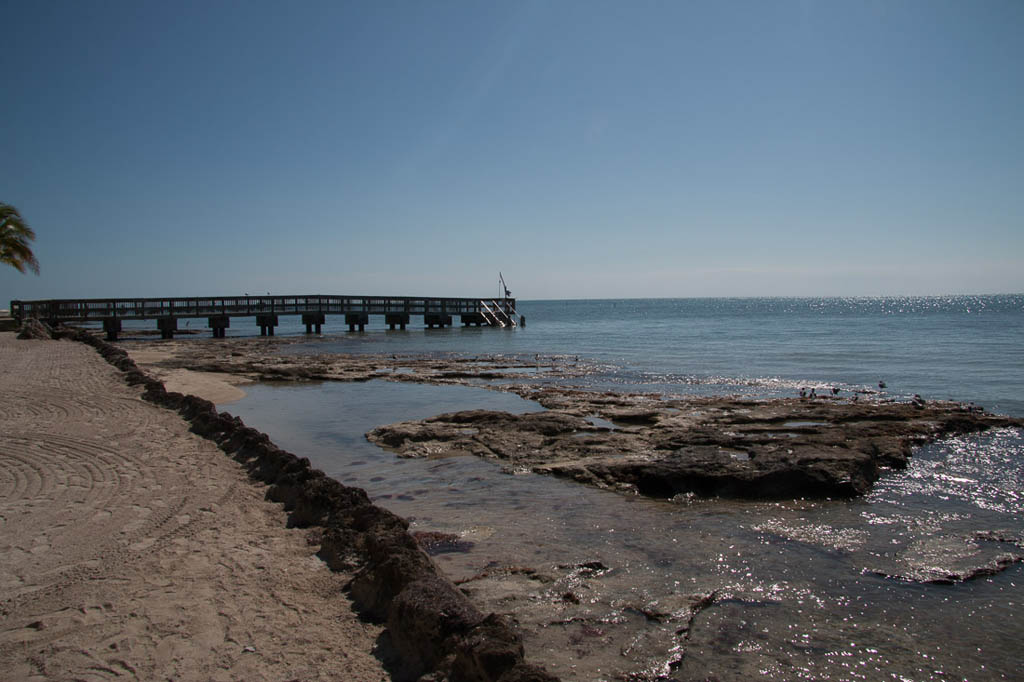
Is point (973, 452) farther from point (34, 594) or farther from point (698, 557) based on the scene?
point (34, 594)

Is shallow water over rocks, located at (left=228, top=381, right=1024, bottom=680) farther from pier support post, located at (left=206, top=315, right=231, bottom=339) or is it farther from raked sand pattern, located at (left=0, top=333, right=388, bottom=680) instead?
pier support post, located at (left=206, top=315, right=231, bottom=339)

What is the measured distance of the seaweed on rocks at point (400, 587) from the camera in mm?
3408

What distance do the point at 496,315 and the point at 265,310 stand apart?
22.0 m

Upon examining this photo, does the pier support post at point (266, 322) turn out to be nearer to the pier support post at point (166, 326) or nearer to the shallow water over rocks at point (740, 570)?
the pier support post at point (166, 326)

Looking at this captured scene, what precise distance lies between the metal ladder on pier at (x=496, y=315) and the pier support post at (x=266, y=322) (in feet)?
64.3

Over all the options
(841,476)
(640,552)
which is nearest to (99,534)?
(640,552)

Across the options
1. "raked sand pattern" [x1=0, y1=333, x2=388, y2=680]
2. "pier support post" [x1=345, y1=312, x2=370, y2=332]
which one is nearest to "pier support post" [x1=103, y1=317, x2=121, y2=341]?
"pier support post" [x1=345, y1=312, x2=370, y2=332]

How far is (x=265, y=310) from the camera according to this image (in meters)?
46.0

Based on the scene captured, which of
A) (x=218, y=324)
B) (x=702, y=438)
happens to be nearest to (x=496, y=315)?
(x=218, y=324)

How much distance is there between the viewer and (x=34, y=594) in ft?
14.4

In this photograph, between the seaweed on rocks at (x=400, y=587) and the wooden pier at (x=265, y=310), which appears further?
the wooden pier at (x=265, y=310)

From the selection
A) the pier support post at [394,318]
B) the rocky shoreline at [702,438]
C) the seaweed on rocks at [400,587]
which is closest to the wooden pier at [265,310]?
the pier support post at [394,318]

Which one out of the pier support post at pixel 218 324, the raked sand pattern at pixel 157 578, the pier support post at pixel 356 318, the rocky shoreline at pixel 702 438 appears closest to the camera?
the raked sand pattern at pixel 157 578

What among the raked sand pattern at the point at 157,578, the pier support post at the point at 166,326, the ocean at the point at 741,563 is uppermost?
the pier support post at the point at 166,326
